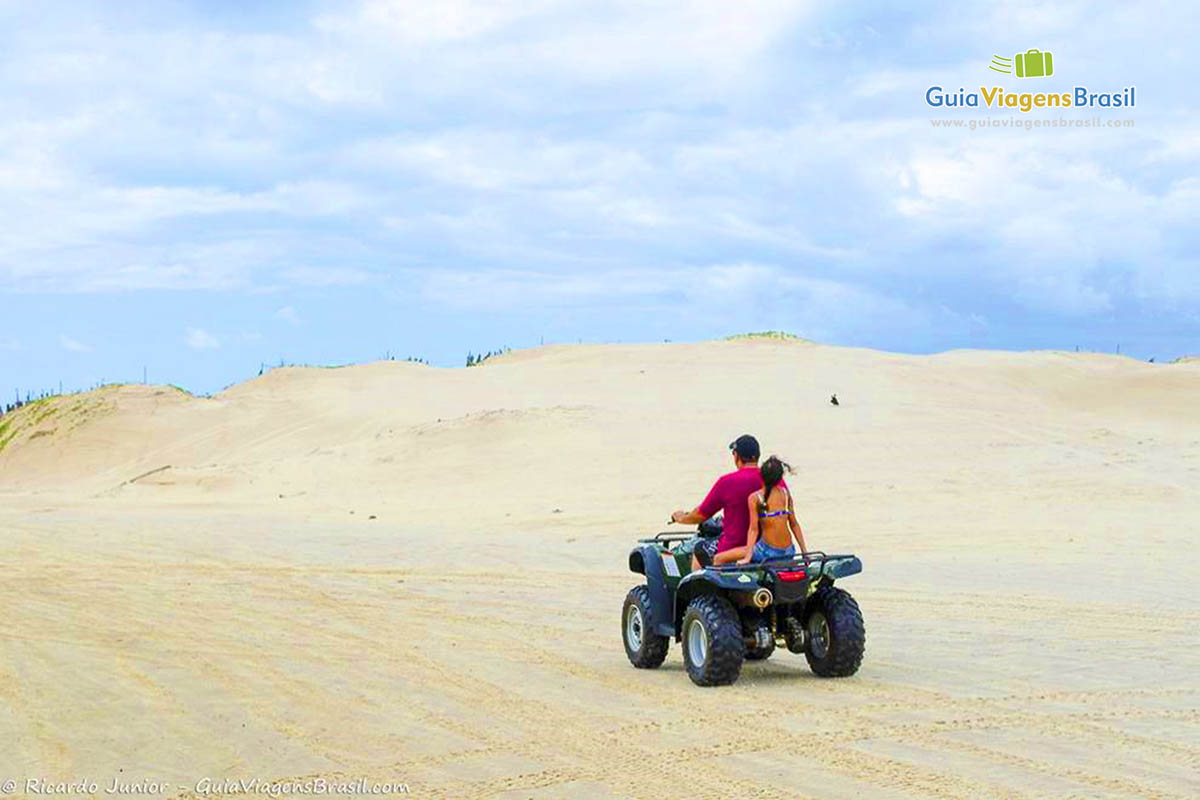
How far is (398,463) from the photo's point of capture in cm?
3023

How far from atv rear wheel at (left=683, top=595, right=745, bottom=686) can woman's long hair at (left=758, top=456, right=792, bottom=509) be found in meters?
0.79

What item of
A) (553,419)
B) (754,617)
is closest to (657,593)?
(754,617)

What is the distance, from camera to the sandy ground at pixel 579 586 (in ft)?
24.9

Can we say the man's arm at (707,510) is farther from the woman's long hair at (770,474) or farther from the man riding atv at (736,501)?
the woman's long hair at (770,474)

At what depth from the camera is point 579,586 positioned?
15.9m

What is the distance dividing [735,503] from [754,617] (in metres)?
0.79

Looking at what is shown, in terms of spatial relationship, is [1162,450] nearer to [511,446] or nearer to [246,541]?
[511,446]

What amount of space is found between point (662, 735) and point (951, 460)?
19.3m

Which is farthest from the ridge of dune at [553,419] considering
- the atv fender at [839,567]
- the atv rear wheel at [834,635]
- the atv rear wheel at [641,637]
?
the atv fender at [839,567]

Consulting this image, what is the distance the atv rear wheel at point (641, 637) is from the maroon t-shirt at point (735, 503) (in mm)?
890

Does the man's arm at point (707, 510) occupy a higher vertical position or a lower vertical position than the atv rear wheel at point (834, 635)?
higher

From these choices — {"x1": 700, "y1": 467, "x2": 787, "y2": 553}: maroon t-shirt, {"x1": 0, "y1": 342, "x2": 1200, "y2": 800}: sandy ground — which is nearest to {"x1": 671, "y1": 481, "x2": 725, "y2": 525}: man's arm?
{"x1": 700, "y1": 467, "x2": 787, "y2": 553}: maroon t-shirt

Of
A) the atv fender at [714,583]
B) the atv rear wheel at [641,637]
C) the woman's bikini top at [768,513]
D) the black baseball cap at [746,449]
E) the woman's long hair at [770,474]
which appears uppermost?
the black baseball cap at [746,449]

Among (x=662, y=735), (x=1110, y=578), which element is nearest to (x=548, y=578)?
(x=1110, y=578)
